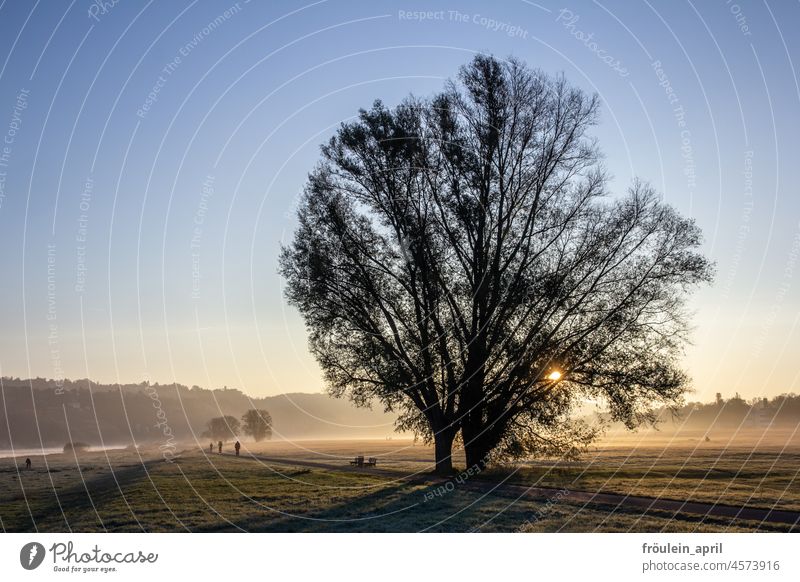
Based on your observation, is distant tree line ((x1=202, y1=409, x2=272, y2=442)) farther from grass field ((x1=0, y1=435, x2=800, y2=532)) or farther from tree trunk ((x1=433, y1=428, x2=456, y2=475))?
tree trunk ((x1=433, y1=428, x2=456, y2=475))

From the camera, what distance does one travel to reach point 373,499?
78.7 ft

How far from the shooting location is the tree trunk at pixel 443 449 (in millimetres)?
31234

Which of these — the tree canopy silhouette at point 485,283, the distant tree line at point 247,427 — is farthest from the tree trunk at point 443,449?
the distant tree line at point 247,427

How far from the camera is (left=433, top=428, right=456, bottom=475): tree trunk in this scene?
102 ft

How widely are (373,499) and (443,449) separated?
7.92 metres

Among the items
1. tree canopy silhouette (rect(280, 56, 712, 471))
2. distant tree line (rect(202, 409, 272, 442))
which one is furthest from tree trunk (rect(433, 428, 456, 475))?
distant tree line (rect(202, 409, 272, 442))

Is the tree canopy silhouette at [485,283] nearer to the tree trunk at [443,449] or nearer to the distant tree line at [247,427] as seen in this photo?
the tree trunk at [443,449]

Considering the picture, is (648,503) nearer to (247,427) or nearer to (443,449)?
(443,449)

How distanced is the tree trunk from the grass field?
1.27m

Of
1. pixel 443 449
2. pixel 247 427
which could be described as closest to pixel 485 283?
pixel 443 449

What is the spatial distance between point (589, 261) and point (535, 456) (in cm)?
834
